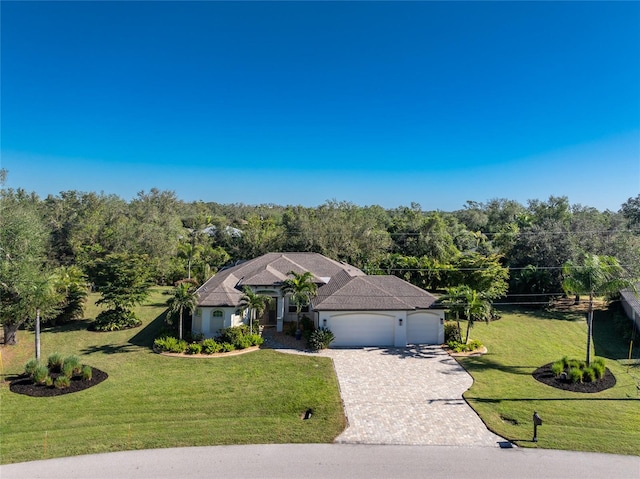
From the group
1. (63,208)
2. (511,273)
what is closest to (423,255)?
(511,273)

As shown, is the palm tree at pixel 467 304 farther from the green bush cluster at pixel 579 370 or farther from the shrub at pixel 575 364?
the shrub at pixel 575 364

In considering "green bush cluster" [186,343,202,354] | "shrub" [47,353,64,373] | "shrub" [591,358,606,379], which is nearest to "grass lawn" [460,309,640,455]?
"shrub" [591,358,606,379]

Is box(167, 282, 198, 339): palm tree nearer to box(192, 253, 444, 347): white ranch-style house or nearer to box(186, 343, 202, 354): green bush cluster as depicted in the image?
box(192, 253, 444, 347): white ranch-style house

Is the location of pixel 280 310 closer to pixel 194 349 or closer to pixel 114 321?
pixel 194 349

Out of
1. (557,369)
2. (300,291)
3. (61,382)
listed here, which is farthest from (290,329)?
(557,369)

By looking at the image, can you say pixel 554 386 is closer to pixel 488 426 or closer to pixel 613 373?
pixel 613 373

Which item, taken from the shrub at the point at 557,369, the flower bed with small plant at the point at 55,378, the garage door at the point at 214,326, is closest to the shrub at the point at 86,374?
the flower bed with small plant at the point at 55,378
